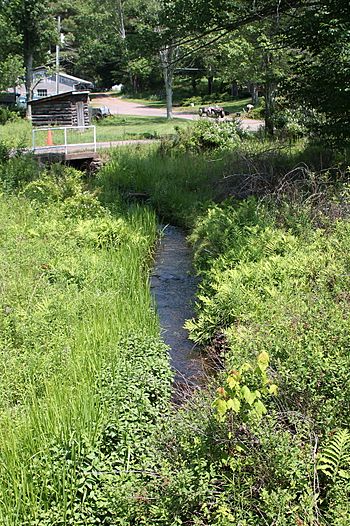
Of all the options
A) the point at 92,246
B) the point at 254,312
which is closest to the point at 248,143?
the point at 92,246

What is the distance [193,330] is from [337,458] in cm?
348

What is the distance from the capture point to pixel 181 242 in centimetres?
1202

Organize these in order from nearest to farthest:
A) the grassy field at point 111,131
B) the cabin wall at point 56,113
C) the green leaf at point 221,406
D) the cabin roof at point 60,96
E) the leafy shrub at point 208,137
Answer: the green leaf at point 221,406 < the leafy shrub at point 208,137 < the grassy field at point 111,131 < the cabin roof at point 60,96 < the cabin wall at point 56,113

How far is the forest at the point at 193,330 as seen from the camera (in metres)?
3.74

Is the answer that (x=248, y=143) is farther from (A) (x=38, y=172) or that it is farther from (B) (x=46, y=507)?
(B) (x=46, y=507)

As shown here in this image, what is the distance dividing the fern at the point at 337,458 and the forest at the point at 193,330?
2 centimetres

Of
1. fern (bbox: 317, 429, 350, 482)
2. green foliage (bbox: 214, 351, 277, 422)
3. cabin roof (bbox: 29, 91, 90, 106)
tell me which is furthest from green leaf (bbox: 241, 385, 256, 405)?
cabin roof (bbox: 29, 91, 90, 106)

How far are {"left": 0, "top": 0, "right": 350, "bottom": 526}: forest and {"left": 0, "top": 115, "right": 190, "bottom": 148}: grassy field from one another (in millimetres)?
6654

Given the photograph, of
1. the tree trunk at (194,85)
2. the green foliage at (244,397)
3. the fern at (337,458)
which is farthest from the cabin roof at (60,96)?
the tree trunk at (194,85)

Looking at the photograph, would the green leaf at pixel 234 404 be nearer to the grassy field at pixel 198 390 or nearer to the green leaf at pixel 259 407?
the grassy field at pixel 198 390

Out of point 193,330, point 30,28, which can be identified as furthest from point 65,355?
point 30,28

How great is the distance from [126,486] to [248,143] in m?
14.6

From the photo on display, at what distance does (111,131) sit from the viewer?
29719 millimetres

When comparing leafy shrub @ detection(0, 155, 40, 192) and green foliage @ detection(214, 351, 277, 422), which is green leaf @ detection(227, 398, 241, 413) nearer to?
green foliage @ detection(214, 351, 277, 422)
